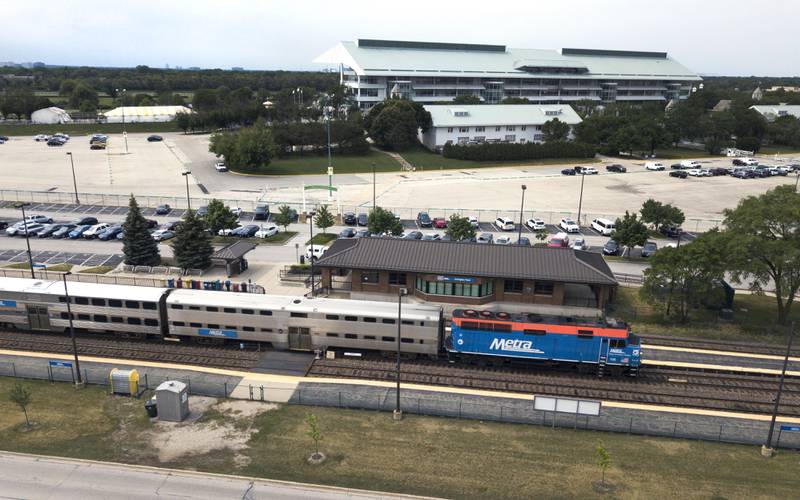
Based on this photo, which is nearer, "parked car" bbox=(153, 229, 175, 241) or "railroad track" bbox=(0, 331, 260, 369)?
"railroad track" bbox=(0, 331, 260, 369)

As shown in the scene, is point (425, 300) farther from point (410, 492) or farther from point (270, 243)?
point (270, 243)

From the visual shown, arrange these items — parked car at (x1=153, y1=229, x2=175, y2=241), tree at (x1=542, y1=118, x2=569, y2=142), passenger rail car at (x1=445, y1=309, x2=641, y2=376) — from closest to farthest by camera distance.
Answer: passenger rail car at (x1=445, y1=309, x2=641, y2=376)
parked car at (x1=153, y1=229, x2=175, y2=241)
tree at (x1=542, y1=118, x2=569, y2=142)

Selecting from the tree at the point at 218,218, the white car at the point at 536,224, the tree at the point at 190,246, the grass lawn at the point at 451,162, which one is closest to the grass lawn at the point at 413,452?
the tree at the point at 190,246

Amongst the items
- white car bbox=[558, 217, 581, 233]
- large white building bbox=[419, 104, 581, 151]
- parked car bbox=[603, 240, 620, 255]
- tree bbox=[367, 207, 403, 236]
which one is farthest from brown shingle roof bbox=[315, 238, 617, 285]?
large white building bbox=[419, 104, 581, 151]

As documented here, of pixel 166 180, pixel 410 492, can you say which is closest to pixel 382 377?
pixel 410 492

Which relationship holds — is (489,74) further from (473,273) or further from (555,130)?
(473,273)

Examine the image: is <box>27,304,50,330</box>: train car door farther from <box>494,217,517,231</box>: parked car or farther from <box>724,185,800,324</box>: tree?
<box>494,217,517,231</box>: parked car

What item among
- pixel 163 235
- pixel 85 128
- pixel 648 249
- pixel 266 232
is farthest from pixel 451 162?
pixel 85 128
